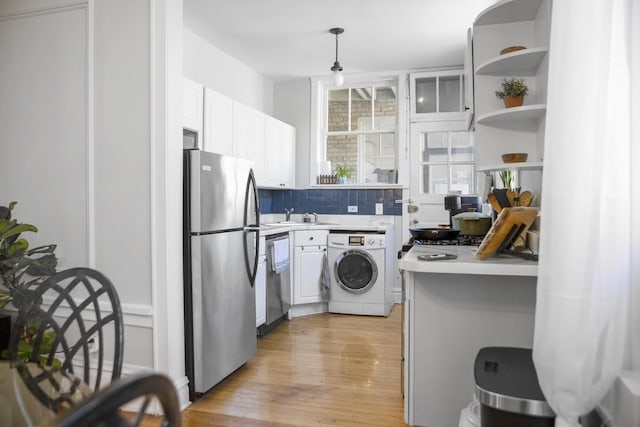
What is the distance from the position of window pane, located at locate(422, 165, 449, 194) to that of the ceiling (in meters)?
Answer: 1.15

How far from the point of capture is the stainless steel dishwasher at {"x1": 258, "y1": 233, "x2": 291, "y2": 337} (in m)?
4.03

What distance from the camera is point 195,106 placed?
12.1 ft

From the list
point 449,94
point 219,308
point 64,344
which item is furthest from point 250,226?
point 449,94

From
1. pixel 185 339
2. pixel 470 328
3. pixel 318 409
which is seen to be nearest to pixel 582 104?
pixel 470 328

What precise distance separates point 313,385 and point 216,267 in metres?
0.97

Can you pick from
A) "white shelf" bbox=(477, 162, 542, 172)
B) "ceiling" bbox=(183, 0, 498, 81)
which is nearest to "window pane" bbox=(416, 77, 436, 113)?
"ceiling" bbox=(183, 0, 498, 81)

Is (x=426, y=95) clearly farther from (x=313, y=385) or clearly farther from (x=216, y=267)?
(x=313, y=385)

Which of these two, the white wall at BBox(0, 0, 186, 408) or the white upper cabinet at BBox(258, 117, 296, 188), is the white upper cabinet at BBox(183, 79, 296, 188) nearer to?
the white upper cabinet at BBox(258, 117, 296, 188)

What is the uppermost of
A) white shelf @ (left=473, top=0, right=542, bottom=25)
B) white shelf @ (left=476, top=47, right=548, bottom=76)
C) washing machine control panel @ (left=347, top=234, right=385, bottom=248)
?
white shelf @ (left=473, top=0, right=542, bottom=25)

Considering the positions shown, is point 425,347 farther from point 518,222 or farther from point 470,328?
point 518,222

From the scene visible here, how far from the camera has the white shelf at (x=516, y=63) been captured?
2.29m

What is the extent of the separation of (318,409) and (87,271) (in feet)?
5.28

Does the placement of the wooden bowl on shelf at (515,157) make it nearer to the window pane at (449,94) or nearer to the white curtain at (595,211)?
the white curtain at (595,211)

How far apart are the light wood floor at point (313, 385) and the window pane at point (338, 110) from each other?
264cm
